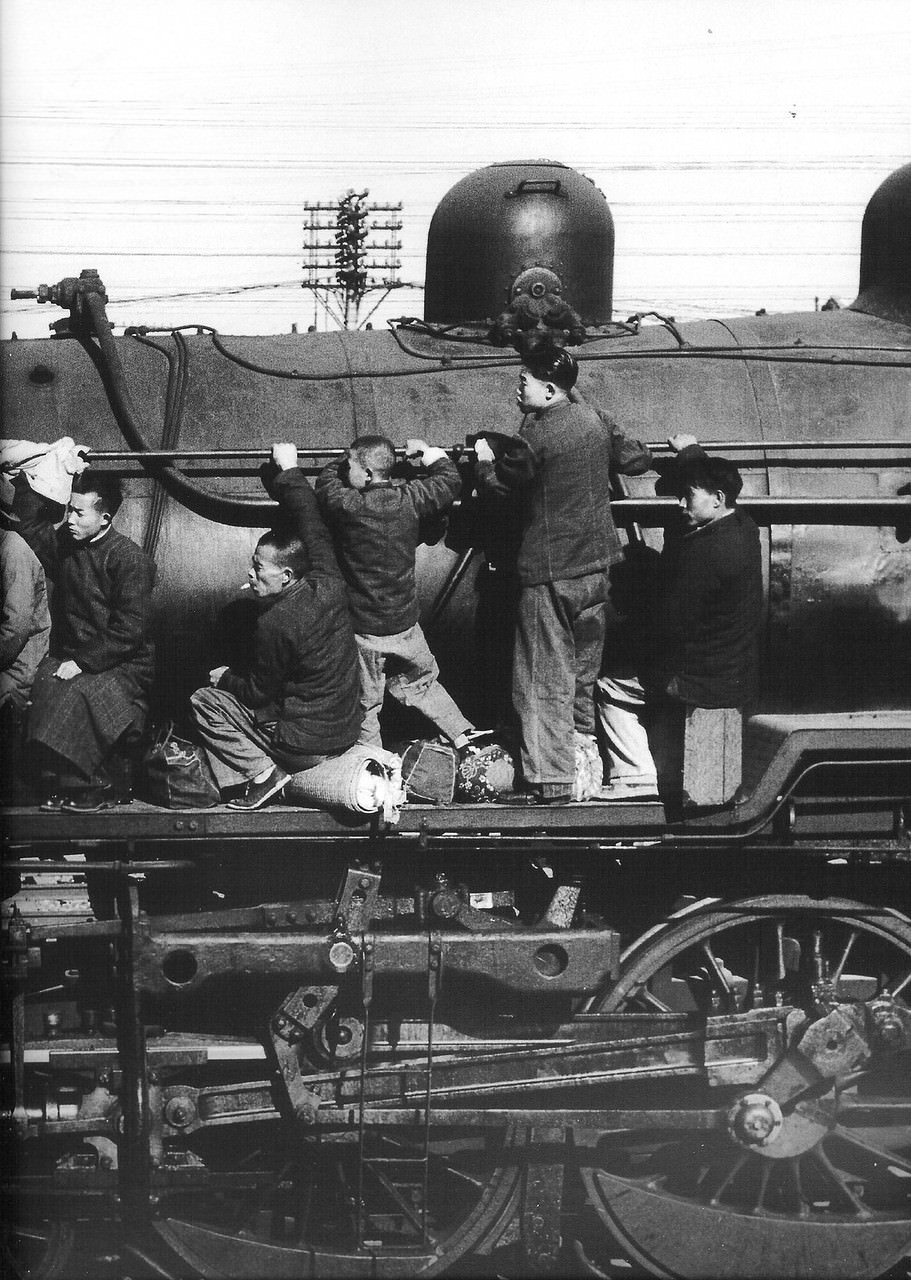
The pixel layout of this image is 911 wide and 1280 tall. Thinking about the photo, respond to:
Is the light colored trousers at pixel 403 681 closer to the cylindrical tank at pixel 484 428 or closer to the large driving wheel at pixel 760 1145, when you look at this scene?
the cylindrical tank at pixel 484 428

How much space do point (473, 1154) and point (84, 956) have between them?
5.39 ft

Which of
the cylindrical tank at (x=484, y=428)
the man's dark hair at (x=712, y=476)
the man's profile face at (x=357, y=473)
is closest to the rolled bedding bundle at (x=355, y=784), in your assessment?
the cylindrical tank at (x=484, y=428)

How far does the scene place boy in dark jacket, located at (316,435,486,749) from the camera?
522 centimetres

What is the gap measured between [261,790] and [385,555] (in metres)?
0.97

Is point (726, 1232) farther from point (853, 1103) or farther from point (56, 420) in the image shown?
point (56, 420)

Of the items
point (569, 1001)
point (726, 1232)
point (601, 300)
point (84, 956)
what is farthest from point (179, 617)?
point (726, 1232)

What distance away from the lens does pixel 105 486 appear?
211 inches

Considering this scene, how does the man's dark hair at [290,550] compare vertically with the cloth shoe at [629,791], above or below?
above

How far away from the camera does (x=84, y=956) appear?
5414 millimetres

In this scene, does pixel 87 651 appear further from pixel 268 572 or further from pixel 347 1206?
pixel 347 1206

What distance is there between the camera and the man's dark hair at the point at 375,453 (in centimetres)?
521

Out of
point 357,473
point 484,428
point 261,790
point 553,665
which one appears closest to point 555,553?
point 553,665

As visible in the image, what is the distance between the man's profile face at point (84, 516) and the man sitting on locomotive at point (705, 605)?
2.11 m

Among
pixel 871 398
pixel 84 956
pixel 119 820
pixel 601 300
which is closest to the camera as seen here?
pixel 119 820
